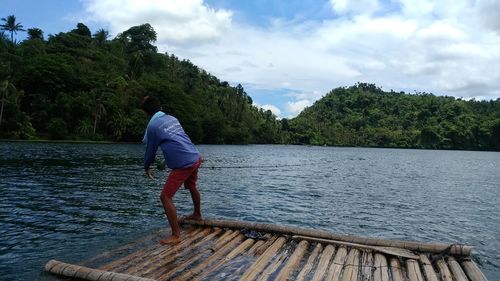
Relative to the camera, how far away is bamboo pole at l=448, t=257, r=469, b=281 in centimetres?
667

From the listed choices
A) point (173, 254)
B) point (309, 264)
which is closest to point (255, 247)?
point (309, 264)

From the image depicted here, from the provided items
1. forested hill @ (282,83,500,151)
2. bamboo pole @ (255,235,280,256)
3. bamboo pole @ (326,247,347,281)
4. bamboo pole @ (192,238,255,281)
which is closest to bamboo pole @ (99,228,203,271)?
bamboo pole @ (192,238,255,281)

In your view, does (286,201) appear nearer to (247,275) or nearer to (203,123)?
(247,275)

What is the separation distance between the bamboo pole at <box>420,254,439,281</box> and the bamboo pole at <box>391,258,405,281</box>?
43 centimetres

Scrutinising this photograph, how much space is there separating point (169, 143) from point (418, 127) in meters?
190

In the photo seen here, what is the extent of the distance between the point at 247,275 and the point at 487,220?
54.0 feet

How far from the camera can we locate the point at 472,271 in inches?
274

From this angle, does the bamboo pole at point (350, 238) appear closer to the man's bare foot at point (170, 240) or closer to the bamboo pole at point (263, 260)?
the bamboo pole at point (263, 260)

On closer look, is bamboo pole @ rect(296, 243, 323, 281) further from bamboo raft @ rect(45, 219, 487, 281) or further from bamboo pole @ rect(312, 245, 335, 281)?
bamboo pole @ rect(312, 245, 335, 281)

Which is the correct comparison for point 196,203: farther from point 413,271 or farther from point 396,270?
point 413,271

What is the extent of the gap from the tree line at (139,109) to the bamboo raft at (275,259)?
227 feet

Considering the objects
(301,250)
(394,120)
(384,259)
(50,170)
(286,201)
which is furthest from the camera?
(394,120)

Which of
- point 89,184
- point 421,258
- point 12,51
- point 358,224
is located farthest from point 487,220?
point 12,51

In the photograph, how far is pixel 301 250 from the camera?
8000mm
